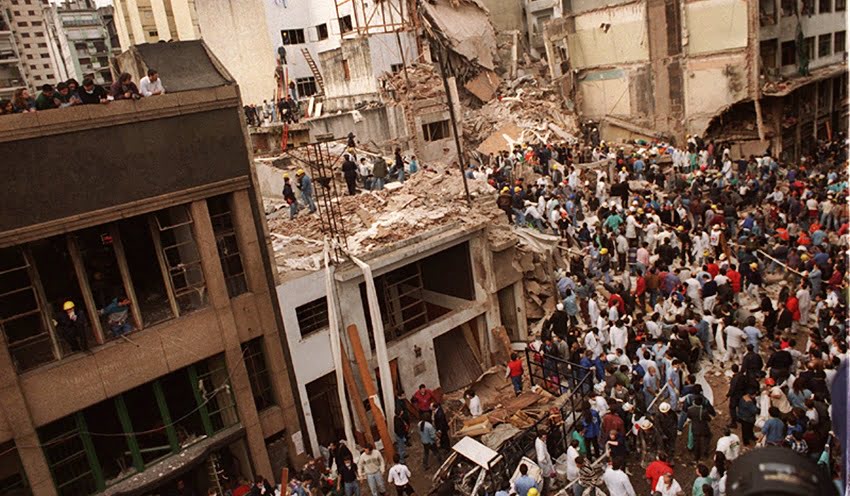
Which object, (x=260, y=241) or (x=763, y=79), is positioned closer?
(x=260, y=241)

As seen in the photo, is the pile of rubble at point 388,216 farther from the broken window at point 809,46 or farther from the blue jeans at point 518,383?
the broken window at point 809,46

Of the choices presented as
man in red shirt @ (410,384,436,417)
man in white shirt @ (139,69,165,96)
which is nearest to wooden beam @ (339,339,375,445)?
man in red shirt @ (410,384,436,417)

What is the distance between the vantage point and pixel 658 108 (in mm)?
38562

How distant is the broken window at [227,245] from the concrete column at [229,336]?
0.32m

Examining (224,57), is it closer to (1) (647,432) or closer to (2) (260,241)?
(2) (260,241)

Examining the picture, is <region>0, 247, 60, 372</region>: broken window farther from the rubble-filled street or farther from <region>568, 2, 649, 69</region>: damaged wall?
<region>568, 2, 649, 69</region>: damaged wall

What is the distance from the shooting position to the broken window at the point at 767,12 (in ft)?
110

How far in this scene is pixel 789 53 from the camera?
3603cm

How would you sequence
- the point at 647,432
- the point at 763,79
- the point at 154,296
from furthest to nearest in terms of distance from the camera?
the point at 763,79, the point at 154,296, the point at 647,432

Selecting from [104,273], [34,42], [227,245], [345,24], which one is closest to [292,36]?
[345,24]

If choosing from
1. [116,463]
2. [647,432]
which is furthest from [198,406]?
[647,432]

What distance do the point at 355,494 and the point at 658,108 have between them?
3290cm

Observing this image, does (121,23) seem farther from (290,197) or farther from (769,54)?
(769,54)

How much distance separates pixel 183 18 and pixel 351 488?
4289 centimetres
